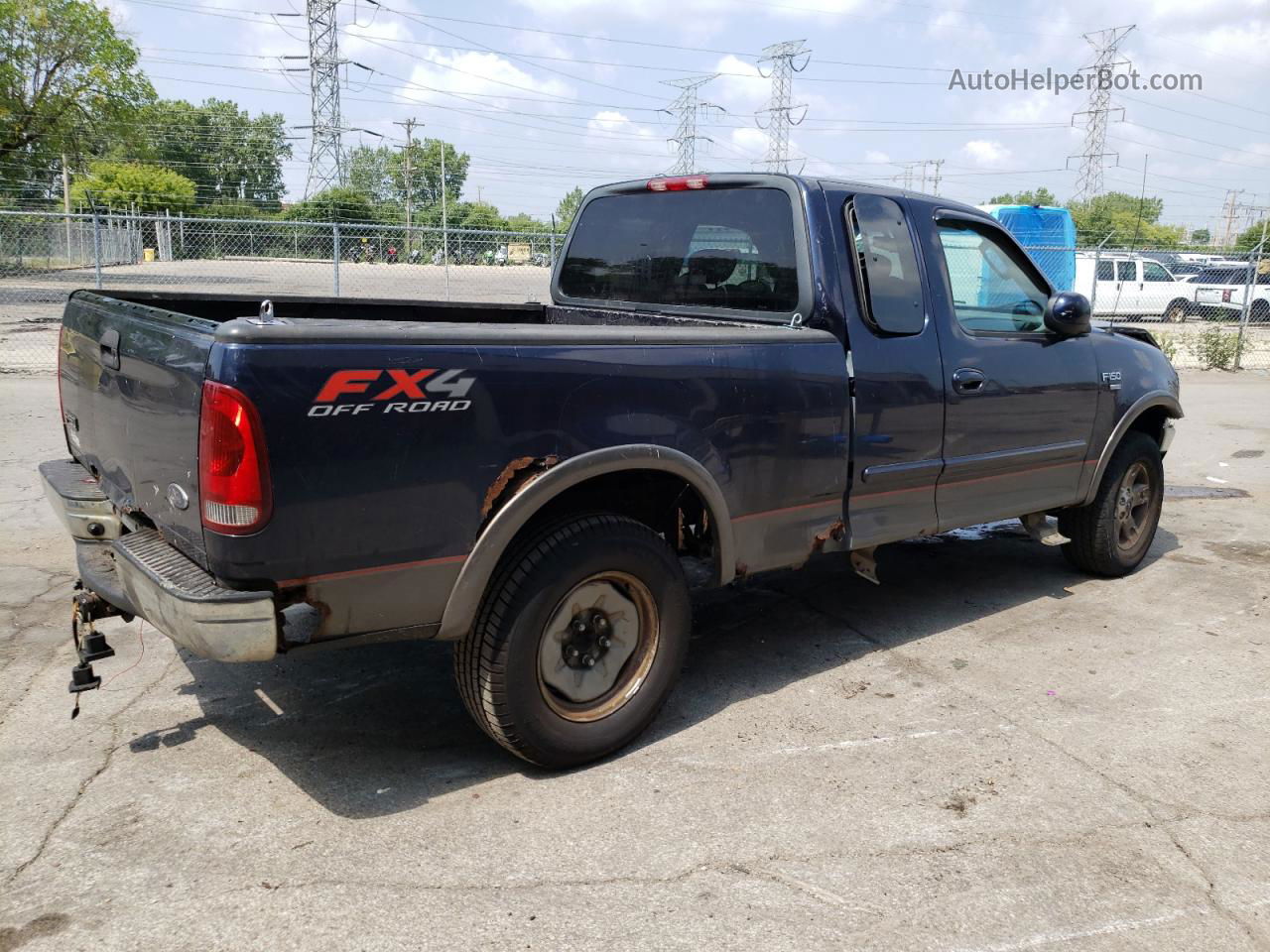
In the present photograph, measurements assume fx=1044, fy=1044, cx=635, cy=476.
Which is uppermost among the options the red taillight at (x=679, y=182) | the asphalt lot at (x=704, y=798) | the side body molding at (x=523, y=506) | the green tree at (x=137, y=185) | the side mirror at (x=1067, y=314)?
the green tree at (x=137, y=185)

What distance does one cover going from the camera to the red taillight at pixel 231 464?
272 cm

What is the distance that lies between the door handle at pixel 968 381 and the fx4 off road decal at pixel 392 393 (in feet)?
7.93

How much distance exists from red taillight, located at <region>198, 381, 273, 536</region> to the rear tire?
4594 mm

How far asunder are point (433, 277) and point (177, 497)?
18.2 metres

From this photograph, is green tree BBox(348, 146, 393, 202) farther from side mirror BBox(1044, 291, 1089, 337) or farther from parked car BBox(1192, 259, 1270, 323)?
side mirror BBox(1044, 291, 1089, 337)

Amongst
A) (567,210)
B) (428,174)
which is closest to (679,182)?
(567,210)

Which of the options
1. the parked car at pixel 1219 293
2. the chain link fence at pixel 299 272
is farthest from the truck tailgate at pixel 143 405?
the parked car at pixel 1219 293

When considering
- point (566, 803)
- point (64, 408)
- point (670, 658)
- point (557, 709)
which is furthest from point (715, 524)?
point (64, 408)

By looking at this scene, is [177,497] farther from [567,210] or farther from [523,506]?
[567,210]

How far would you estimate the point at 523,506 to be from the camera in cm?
321

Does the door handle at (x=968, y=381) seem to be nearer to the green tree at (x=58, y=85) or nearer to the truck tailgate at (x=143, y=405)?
the truck tailgate at (x=143, y=405)

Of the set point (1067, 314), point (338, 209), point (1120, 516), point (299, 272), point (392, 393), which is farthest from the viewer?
point (338, 209)

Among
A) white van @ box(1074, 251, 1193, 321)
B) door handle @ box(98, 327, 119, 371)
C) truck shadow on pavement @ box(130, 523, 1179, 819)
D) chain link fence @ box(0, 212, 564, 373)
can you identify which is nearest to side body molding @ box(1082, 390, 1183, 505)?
A: truck shadow on pavement @ box(130, 523, 1179, 819)

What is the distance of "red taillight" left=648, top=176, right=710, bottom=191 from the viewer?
4.67m
